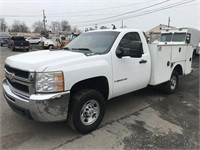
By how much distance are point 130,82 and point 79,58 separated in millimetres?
1478

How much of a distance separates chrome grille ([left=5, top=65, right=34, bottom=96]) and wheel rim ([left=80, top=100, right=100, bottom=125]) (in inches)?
39.6

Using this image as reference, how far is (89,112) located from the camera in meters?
3.86

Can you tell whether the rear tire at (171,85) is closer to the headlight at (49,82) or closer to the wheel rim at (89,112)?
the wheel rim at (89,112)

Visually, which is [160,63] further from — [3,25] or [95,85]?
[3,25]

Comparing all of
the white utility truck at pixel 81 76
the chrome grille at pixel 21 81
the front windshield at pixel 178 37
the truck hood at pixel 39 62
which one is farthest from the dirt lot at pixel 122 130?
the front windshield at pixel 178 37

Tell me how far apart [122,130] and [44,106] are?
163 centimetres

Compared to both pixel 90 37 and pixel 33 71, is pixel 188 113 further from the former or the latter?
pixel 33 71

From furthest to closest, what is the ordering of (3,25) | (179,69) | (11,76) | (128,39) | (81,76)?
(3,25)
(179,69)
(128,39)
(11,76)
(81,76)

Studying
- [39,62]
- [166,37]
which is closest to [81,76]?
[39,62]

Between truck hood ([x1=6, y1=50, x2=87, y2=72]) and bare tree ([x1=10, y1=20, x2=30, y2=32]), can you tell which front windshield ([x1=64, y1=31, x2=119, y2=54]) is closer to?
truck hood ([x1=6, y1=50, x2=87, y2=72])

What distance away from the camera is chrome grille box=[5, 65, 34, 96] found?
3229 millimetres

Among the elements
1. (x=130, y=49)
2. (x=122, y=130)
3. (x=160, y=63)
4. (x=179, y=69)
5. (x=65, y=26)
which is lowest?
(x=122, y=130)

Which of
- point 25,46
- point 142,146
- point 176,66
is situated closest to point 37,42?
point 25,46

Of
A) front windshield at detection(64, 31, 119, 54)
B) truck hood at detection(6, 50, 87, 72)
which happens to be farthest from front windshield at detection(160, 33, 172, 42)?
truck hood at detection(6, 50, 87, 72)
